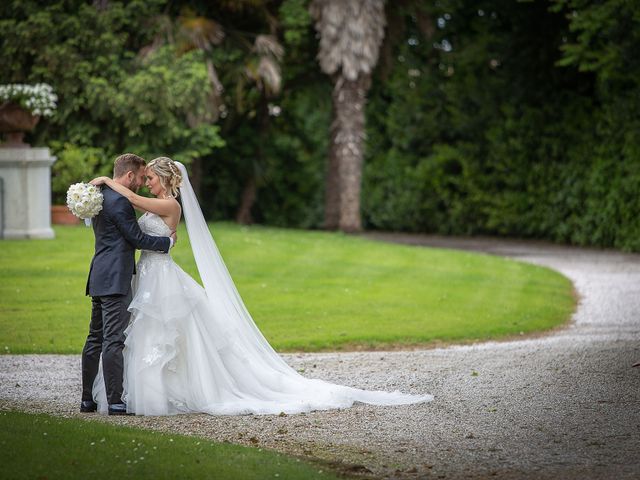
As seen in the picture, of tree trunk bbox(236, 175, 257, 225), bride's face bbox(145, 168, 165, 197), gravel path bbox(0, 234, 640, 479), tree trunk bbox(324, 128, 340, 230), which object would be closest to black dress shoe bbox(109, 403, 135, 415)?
gravel path bbox(0, 234, 640, 479)

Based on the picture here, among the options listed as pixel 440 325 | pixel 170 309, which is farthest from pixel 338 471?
pixel 440 325

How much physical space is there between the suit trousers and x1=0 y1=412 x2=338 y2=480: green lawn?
1047 mm

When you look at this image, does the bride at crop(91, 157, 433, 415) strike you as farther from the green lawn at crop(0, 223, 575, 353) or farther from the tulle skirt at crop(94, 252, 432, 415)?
the green lawn at crop(0, 223, 575, 353)

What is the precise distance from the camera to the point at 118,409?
26.8 ft

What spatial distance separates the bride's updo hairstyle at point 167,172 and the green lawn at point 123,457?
220cm

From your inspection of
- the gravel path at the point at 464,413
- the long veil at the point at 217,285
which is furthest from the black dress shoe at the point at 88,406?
the long veil at the point at 217,285

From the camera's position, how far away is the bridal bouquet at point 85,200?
8047 mm

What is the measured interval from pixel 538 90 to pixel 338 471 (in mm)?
22515

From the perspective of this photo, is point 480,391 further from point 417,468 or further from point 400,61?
point 400,61

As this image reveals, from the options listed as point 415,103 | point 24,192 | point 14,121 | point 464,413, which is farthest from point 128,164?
point 415,103

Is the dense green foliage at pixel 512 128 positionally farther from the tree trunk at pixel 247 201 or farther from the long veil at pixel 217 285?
the long veil at pixel 217 285

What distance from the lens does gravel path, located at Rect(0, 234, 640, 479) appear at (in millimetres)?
6668

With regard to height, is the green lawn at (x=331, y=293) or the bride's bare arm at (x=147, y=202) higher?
the bride's bare arm at (x=147, y=202)

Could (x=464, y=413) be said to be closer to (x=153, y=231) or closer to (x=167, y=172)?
(x=153, y=231)
